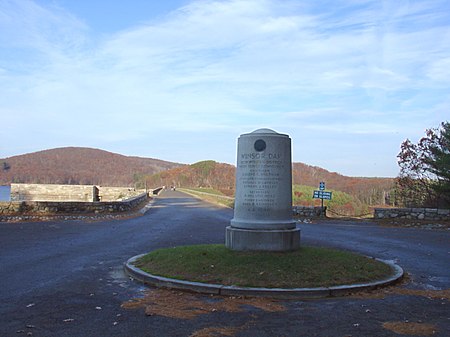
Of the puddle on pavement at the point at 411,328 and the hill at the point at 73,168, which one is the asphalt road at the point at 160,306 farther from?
the hill at the point at 73,168

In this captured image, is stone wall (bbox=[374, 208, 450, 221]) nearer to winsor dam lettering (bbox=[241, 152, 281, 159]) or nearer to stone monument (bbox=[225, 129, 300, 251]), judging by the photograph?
stone monument (bbox=[225, 129, 300, 251])

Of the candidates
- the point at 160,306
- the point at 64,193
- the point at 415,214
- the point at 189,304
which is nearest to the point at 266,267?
the point at 189,304

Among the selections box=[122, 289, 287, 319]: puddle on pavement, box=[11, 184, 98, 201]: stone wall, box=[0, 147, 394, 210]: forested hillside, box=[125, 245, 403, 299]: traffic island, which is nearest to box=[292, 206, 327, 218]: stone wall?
box=[125, 245, 403, 299]: traffic island

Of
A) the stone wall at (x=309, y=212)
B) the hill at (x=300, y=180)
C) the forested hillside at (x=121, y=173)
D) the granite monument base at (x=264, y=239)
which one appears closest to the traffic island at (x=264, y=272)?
the granite monument base at (x=264, y=239)

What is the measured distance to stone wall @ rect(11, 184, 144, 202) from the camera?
55.7 metres

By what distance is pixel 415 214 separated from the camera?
20.8 metres

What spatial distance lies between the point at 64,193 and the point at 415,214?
47625 millimetres

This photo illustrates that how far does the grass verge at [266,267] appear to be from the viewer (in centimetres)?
731

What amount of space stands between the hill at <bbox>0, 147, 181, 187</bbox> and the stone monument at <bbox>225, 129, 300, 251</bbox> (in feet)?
374

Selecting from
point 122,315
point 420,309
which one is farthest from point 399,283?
point 122,315

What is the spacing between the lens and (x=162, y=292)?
7133 mm

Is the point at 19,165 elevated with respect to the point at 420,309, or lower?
elevated

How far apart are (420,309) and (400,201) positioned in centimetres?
2287

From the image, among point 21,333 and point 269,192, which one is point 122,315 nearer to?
point 21,333
